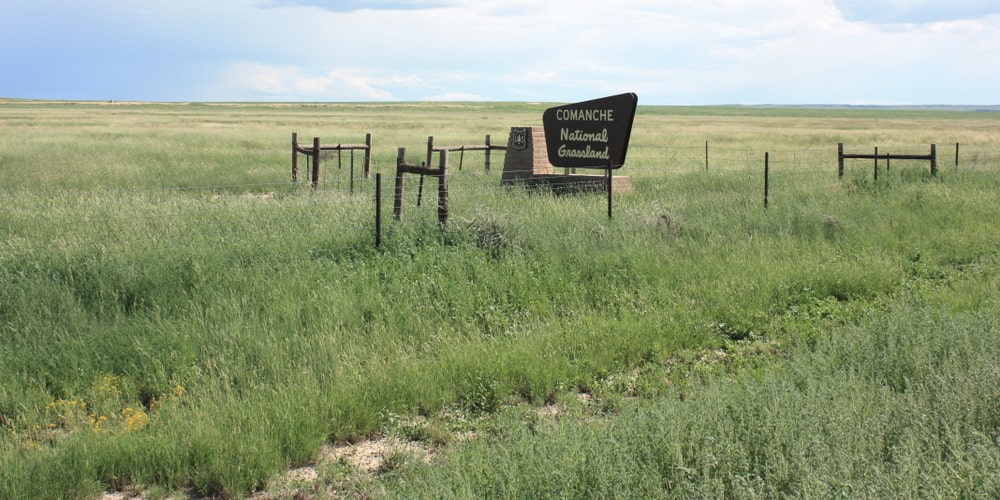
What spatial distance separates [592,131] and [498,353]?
20.8 ft

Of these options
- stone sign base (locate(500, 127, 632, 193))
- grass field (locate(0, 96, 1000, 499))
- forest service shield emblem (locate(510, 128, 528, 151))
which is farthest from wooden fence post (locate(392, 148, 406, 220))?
forest service shield emblem (locate(510, 128, 528, 151))

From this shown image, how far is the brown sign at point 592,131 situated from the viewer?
1121cm

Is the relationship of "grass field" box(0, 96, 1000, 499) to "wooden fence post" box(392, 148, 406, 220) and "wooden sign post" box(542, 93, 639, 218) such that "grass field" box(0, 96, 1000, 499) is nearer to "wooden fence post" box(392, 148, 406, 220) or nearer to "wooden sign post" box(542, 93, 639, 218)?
"wooden fence post" box(392, 148, 406, 220)

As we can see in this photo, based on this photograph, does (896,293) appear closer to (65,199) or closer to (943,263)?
(943,263)

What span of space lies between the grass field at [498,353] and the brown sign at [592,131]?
811 mm

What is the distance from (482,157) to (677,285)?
21.7m

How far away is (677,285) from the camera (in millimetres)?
→ 8117

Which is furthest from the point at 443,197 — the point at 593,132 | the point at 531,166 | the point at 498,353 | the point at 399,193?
the point at 531,166

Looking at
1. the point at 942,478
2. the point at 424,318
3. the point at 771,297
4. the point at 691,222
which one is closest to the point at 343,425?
the point at 424,318

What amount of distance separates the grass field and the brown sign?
0.81m

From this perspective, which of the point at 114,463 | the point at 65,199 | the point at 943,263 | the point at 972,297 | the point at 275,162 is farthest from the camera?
the point at 275,162

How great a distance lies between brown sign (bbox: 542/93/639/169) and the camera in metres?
11.2

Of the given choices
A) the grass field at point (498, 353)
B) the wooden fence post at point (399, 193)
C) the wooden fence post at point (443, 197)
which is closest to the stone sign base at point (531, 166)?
the grass field at point (498, 353)

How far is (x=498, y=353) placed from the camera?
19.5 ft
